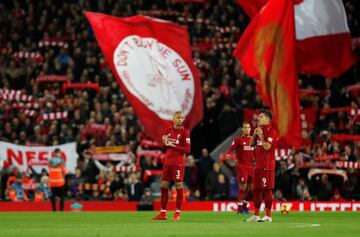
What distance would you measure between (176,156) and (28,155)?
491 inches

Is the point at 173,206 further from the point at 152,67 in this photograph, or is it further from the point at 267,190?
the point at 267,190

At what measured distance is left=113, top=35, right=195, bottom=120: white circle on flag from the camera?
104 ft

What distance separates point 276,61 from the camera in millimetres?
28234

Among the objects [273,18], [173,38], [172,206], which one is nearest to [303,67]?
[273,18]

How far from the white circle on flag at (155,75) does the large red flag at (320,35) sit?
3689mm

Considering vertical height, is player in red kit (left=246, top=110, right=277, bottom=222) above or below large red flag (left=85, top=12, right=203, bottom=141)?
below

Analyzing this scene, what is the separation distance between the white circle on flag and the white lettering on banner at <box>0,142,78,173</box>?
195 inches

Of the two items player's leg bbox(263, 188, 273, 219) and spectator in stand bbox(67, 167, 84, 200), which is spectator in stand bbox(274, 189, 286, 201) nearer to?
spectator in stand bbox(67, 167, 84, 200)

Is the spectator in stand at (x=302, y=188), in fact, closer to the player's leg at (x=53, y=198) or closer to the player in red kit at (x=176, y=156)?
the player's leg at (x=53, y=198)

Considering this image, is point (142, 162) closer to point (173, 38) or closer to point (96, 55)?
point (173, 38)

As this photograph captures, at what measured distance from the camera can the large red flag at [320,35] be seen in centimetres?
2989

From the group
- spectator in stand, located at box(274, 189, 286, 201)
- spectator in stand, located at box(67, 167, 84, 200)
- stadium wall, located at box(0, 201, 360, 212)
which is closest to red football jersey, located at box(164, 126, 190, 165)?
stadium wall, located at box(0, 201, 360, 212)

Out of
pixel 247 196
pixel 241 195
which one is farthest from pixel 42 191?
pixel 241 195

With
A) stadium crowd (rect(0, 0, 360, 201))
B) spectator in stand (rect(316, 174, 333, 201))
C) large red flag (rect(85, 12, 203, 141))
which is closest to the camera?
large red flag (rect(85, 12, 203, 141))
